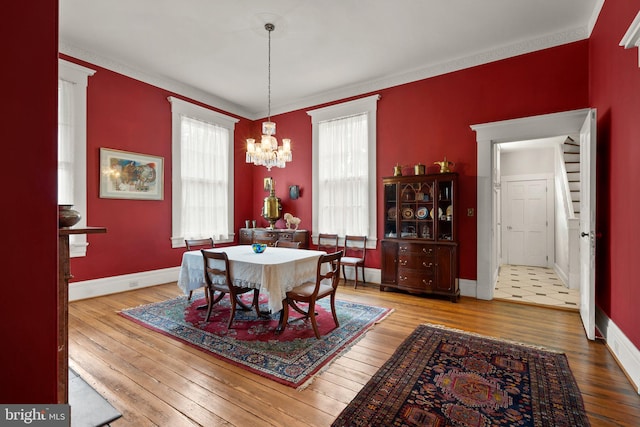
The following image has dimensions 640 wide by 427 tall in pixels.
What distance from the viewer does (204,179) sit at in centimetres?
595

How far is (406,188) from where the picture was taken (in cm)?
481

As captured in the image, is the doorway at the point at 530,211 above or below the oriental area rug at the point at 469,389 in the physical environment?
above

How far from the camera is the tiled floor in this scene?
4348 millimetres

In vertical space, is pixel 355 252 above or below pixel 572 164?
below

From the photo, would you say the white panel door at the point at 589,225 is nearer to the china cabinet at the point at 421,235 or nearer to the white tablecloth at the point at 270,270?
the china cabinet at the point at 421,235

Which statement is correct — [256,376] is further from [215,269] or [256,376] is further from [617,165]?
[617,165]

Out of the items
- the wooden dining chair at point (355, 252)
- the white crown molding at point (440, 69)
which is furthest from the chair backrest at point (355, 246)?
the white crown molding at point (440, 69)

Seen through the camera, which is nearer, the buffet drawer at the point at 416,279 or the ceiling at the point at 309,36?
the ceiling at the point at 309,36

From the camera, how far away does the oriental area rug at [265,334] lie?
253 centimetres

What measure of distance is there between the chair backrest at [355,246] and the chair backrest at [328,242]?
9.2 inches

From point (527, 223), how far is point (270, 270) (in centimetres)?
700

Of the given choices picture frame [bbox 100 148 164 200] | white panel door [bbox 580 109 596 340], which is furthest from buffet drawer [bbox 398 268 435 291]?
picture frame [bbox 100 148 164 200]

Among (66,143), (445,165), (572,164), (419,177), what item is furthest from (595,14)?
(66,143)

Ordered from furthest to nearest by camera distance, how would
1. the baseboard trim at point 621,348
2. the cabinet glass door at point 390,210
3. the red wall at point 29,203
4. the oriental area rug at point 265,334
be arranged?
the cabinet glass door at point 390,210 < the oriental area rug at point 265,334 < the baseboard trim at point 621,348 < the red wall at point 29,203
